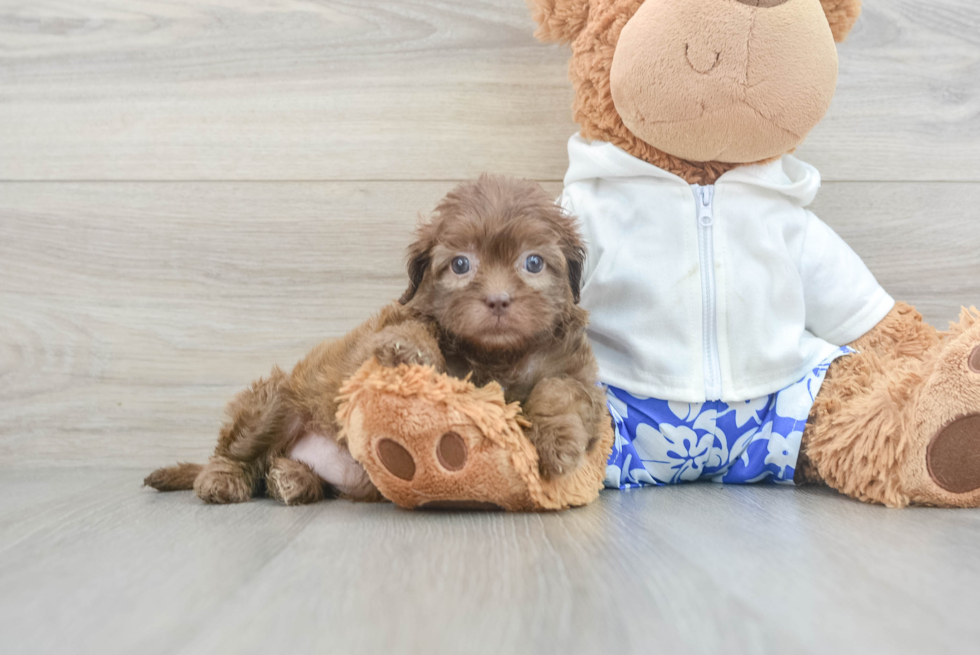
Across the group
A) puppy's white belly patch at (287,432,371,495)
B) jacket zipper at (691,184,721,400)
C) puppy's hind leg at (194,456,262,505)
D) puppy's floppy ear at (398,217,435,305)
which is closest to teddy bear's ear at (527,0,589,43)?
jacket zipper at (691,184,721,400)

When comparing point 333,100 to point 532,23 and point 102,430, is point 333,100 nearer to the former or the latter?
point 532,23

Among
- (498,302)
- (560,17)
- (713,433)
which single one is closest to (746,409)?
(713,433)

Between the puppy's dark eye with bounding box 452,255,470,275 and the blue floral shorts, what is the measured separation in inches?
14.5

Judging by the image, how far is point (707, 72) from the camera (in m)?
1.10

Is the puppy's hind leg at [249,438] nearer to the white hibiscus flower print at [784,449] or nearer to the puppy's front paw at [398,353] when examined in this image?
the puppy's front paw at [398,353]

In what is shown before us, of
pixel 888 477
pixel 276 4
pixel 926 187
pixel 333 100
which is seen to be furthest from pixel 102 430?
pixel 926 187

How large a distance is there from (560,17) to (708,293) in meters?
0.52

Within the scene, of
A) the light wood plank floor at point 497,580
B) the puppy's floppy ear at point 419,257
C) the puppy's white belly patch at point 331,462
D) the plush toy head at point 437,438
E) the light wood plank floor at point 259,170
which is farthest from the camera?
the light wood plank floor at point 259,170

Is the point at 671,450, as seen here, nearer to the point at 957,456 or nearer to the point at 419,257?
the point at 957,456

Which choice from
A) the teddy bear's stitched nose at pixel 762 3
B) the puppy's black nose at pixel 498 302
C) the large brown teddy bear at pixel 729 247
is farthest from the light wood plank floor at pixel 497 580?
the teddy bear's stitched nose at pixel 762 3

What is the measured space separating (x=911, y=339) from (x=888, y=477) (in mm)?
296

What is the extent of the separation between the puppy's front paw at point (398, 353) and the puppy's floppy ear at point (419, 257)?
132 millimetres

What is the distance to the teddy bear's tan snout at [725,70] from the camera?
109cm

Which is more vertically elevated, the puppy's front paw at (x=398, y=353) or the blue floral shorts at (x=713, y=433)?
the puppy's front paw at (x=398, y=353)
